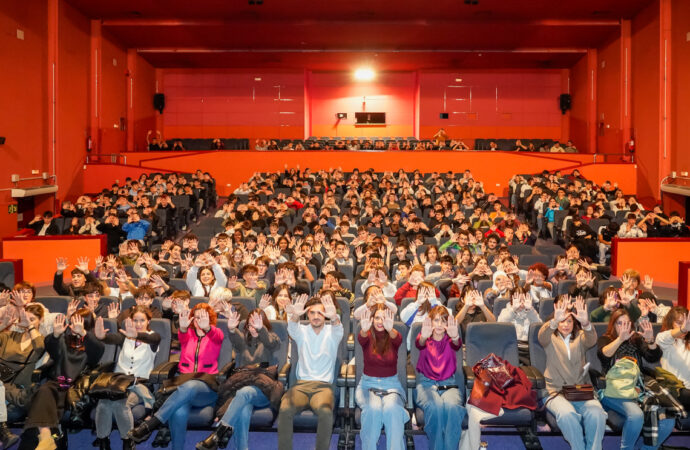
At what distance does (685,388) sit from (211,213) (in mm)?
10115

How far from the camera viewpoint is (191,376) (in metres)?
4.15

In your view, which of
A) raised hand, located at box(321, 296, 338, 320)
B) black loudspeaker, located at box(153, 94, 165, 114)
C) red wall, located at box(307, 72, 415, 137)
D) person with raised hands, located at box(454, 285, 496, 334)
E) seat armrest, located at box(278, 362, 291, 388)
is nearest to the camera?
seat armrest, located at box(278, 362, 291, 388)

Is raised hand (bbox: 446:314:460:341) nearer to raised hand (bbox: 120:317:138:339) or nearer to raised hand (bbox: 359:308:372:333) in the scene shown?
raised hand (bbox: 359:308:372:333)

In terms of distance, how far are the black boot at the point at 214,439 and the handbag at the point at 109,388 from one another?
0.58 meters

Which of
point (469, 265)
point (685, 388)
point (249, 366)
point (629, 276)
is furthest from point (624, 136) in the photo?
point (249, 366)

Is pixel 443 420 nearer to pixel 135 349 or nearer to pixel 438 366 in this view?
pixel 438 366

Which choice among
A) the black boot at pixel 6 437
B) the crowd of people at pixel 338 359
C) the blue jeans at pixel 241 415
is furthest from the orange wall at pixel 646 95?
the black boot at pixel 6 437

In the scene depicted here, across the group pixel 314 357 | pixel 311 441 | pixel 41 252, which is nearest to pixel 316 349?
pixel 314 357

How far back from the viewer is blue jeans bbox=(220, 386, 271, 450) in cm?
395

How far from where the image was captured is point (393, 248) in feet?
25.0

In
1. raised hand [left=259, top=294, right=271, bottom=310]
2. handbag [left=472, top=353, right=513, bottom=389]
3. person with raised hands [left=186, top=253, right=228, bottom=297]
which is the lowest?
handbag [left=472, top=353, right=513, bottom=389]

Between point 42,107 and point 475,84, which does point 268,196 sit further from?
point 475,84

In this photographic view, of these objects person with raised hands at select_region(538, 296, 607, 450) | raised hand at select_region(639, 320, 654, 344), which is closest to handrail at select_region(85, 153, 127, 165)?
person with raised hands at select_region(538, 296, 607, 450)

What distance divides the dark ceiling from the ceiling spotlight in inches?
37.8
